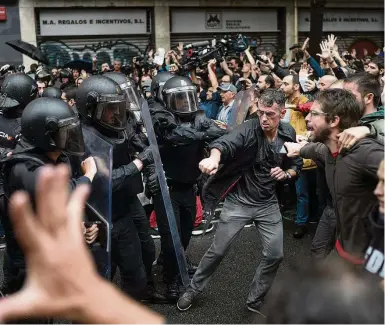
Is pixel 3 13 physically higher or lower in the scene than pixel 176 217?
higher

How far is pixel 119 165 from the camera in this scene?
12.5 feet

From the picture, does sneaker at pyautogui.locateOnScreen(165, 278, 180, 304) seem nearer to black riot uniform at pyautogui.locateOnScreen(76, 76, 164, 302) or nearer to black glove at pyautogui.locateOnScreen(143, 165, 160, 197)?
black riot uniform at pyautogui.locateOnScreen(76, 76, 164, 302)

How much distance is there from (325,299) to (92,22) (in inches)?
702

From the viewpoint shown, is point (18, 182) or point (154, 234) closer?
point (18, 182)

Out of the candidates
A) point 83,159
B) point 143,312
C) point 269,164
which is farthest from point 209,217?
point 143,312

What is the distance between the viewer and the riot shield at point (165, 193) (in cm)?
393

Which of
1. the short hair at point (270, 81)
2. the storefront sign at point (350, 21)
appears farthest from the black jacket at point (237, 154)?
the storefront sign at point (350, 21)

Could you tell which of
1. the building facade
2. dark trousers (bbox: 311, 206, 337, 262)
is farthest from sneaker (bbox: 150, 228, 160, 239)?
the building facade

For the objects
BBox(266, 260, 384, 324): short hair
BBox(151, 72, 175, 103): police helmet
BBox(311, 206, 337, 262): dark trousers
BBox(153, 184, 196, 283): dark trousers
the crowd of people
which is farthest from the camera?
BBox(151, 72, 175, 103): police helmet

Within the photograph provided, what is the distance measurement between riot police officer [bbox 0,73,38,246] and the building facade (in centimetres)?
1252

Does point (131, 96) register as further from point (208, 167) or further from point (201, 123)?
point (208, 167)

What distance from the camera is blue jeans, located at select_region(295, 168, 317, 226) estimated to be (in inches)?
230

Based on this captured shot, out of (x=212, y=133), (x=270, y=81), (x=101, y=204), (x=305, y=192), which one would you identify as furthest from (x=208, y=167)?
(x=270, y=81)

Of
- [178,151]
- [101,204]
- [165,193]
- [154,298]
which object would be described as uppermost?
[178,151]
